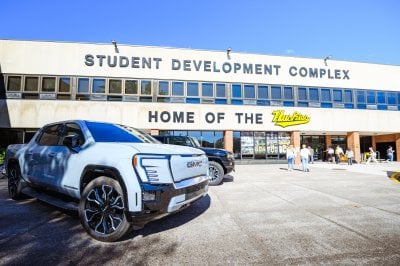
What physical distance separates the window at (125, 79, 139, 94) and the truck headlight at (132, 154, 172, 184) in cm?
1522

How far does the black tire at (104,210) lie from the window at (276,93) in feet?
58.3

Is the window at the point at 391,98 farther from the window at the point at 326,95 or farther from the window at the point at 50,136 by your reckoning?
the window at the point at 50,136

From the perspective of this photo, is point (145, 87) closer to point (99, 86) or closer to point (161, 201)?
point (99, 86)

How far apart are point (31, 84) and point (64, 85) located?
7.91 ft

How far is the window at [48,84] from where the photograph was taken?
16.5 meters

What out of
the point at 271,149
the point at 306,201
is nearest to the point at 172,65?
the point at 271,149

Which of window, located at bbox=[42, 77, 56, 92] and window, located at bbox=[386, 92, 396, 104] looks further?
window, located at bbox=[386, 92, 396, 104]

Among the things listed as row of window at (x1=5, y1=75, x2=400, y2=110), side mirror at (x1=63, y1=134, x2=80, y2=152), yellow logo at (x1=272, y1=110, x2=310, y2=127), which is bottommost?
side mirror at (x1=63, y1=134, x2=80, y2=152)

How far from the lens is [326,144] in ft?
73.2

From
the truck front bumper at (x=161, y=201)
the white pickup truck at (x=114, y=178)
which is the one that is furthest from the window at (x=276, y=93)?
the truck front bumper at (x=161, y=201)

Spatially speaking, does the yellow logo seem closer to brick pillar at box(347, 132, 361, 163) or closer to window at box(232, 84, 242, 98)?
window at box(232, 84, 242, 98)

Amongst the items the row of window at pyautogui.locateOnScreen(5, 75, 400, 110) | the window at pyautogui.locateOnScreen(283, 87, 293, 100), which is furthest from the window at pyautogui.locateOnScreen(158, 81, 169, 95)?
the window at pyautogui.locateOnScreen(283, 87, 293, 100)

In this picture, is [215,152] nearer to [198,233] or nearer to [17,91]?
[198,233]

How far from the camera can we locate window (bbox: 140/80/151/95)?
17.3 metres
